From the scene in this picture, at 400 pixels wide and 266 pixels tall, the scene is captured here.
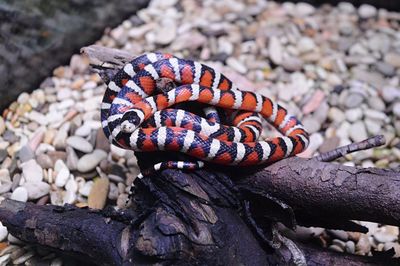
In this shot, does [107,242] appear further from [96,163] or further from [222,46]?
[222,46]

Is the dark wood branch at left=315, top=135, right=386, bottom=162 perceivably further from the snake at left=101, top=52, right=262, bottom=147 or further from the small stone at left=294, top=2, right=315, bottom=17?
the small stone at left=294, top=2, right=315, bottom=17

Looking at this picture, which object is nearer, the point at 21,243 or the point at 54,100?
the point at 21,243

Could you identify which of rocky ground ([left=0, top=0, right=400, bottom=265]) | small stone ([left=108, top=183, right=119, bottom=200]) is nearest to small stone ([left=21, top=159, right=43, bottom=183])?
rocky ground ([left=0, top=0, right=400, bottom=265])

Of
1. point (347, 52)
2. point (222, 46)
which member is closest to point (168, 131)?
point (222, 46)

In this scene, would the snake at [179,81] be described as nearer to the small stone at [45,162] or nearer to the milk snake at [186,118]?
the milk snake at [186,118]

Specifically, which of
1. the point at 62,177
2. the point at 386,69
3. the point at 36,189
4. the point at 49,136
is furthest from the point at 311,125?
the point at 36,189

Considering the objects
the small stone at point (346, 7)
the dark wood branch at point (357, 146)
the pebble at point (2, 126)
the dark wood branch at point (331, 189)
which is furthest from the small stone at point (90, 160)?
the small stone at point (346, 7)
